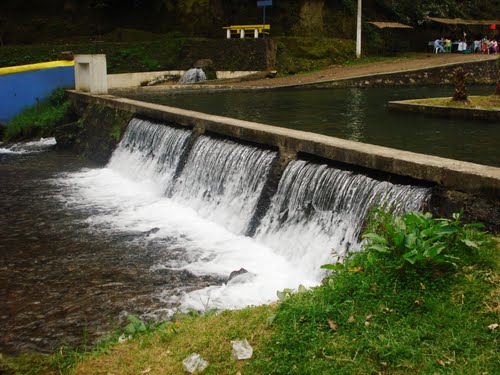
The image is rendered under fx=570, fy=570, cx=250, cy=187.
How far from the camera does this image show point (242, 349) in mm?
3934

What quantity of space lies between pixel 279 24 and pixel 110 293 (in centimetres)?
2653

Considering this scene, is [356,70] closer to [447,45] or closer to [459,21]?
[447,45]

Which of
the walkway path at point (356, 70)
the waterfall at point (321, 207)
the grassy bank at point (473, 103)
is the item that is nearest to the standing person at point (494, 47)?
the walkway path at point (356, 70)

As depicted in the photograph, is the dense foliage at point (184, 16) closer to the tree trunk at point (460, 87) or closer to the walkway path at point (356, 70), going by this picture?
the walkway path at point (356, 70)

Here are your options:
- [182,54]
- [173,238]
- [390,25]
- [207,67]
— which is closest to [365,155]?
[173,238]

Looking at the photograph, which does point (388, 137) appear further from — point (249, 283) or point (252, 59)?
point (252, 59)

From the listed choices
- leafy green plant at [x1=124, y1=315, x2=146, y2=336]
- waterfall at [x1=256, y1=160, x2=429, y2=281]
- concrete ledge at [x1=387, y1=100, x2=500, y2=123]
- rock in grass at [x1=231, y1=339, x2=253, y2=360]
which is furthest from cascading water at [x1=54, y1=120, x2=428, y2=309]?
concrete ledge at [x1=387, y1=100, x2=500, y2=123]

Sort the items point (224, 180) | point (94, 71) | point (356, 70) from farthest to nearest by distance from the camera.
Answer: point (356, 70) → point (94, 71) → point (224, 180)

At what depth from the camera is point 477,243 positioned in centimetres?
445

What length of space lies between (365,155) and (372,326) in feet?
11.6

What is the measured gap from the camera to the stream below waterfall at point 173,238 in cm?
630

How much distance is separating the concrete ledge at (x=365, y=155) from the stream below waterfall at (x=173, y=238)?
0.19 metres

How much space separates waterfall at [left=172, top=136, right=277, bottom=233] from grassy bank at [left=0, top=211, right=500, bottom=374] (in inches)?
173

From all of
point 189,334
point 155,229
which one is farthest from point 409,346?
point 155,229
